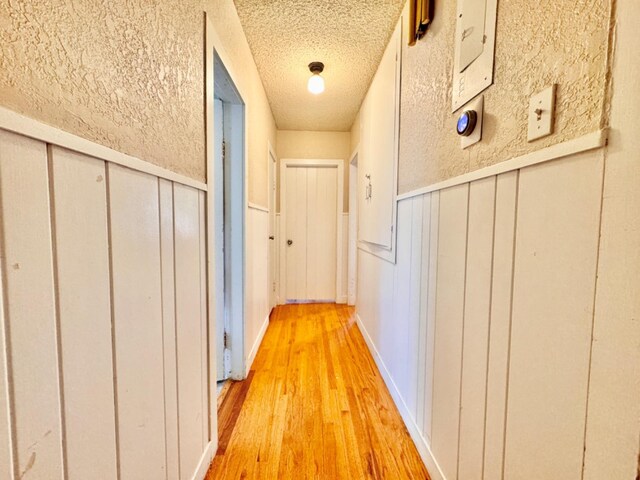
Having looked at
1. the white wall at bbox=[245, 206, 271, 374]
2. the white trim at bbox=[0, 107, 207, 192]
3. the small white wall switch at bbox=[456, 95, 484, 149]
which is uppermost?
the small white wall switch at bbox=[456, 95, 484, 149]

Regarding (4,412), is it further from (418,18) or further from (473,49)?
(418,18)

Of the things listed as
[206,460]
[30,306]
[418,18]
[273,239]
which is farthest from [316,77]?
[206,460]

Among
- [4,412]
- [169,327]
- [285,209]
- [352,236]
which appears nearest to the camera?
[4,412]

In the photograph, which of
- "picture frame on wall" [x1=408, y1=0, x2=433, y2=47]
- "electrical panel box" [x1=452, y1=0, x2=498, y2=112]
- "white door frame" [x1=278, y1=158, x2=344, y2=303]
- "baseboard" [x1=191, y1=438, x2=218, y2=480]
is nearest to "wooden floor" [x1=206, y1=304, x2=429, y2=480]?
"baseboard" [x1=191, y1=438, x2=218, y2=480]

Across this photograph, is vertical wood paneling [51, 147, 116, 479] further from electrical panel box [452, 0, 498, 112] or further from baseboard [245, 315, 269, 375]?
baseboard [245, 315, 269, 375]

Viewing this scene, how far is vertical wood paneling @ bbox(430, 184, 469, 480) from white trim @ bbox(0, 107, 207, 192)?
98 cm

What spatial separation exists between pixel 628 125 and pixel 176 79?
113 cm

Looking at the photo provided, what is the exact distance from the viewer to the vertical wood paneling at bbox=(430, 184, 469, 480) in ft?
3.17

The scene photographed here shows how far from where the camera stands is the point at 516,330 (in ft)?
2.35

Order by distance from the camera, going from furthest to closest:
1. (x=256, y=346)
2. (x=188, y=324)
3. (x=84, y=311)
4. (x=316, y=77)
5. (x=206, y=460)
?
1. (x=256, y=346)
2. (x=316, y=77)
3. (x=206, y=460)
4. (x=188, y=324)
5. (x=84, y=311)

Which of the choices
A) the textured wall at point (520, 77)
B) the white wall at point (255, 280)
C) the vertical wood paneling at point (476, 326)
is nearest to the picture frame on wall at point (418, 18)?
the textured wall at point (520, 77)

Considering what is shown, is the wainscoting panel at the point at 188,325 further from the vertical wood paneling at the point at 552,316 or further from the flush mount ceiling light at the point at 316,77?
the flush mount ceiling light at the point at 316,77

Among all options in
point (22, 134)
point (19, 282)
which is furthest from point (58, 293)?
point (22, 134)

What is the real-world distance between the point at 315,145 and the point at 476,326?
3.09 m
